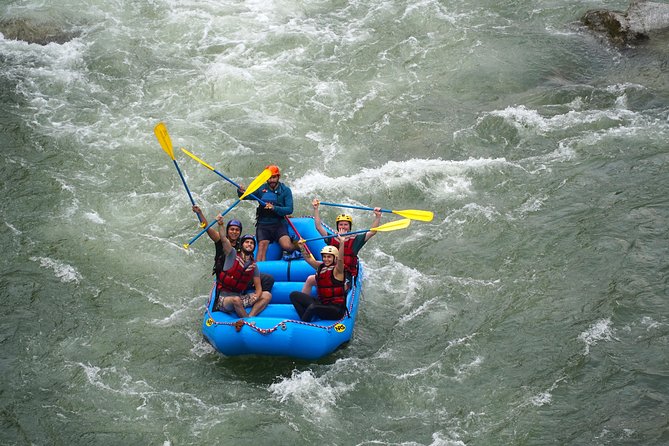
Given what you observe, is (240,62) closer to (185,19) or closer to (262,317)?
(185,19)

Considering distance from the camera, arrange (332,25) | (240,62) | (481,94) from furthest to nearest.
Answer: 1. (332,25)
2. (240,62)
3. (481,94)

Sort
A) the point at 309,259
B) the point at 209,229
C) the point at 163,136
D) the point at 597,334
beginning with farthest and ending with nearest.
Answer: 1. the point at 163,136
2. the point at 309,259
3. the point at 597,334
4. the point at 209,229

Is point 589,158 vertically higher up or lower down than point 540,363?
higher up

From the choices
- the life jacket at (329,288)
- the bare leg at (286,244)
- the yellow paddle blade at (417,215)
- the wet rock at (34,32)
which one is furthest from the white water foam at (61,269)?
the wet rock at (34,32)

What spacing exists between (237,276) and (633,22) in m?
8.86

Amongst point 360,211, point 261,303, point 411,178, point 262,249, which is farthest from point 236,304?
point 411,178

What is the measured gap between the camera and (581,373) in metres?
8.10

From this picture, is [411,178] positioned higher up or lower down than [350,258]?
lower down

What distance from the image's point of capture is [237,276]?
323 inches

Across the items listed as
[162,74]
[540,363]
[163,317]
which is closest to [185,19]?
[162,74]

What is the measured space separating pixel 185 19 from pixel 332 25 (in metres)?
2.60

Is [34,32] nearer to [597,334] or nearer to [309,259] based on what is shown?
[309,259]

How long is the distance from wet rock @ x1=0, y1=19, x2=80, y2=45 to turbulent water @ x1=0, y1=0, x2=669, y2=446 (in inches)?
7.9

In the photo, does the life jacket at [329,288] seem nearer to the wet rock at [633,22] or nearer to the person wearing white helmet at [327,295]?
the person wearing white helmet at [327,295]
